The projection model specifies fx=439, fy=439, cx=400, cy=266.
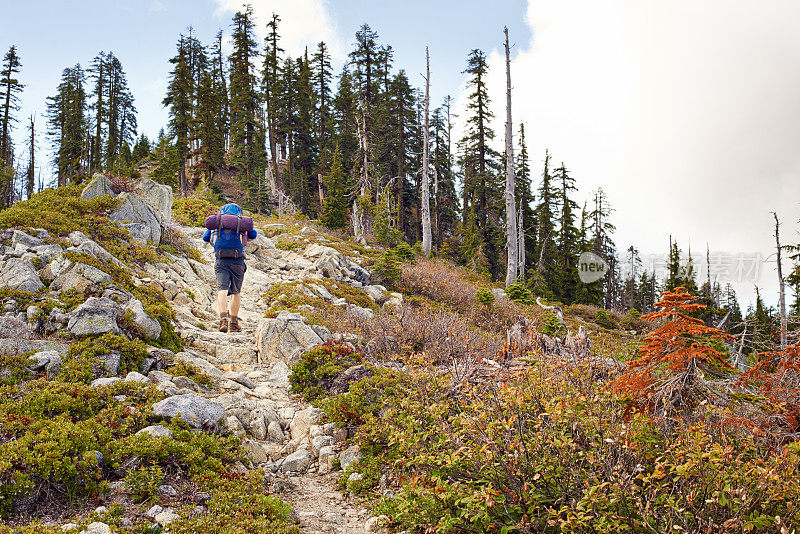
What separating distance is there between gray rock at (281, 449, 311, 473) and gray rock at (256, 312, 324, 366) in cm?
270

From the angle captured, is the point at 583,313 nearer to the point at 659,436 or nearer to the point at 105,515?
the point at 659,436

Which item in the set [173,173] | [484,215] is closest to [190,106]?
[173,173]

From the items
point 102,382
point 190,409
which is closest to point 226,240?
point 102,382

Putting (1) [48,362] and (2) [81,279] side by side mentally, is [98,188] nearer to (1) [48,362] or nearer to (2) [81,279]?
(2) [81,279]

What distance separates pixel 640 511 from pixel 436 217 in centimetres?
3419

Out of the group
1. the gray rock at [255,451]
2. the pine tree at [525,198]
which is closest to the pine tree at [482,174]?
the pine tree at [525,198]

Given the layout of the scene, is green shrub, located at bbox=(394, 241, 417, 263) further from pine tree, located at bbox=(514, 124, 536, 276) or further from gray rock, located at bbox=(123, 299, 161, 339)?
pine tree, located at bbox=(514, 124, 536, 276)

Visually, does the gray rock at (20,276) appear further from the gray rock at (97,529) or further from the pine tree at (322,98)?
the pine tree at (322,98)

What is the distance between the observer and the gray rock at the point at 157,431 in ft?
13.9

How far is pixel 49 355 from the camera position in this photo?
5215 mm

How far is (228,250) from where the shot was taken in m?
8.67

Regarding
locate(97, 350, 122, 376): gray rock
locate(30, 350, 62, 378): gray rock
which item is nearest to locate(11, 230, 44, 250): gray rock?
locate(30, 350, 62, 378): gray rock

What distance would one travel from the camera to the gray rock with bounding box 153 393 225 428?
→ 184 inches

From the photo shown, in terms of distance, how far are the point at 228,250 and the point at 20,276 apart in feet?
10.3
